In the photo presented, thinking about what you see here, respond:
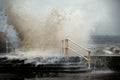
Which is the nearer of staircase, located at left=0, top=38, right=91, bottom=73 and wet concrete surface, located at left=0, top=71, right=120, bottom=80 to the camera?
wet concrete surface, located at left=0, top=71, right=120, bottom=80

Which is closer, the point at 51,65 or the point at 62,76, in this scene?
the point at 62,76

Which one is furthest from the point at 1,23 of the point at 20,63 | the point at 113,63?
the point at 113,63

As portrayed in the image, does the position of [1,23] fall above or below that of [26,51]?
above

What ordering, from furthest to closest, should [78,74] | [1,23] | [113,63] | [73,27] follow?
1. [1,23]
2. [73,27]
3. [113,63]
4. [78,74]

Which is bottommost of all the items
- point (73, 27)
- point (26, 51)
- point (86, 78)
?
point (86, 78)

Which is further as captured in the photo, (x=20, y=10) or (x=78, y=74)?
(x=20, y=10)

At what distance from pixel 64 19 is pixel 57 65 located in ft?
24.2

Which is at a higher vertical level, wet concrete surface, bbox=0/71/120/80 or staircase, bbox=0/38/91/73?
staircase, bbox=0/38/91/73

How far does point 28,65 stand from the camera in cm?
2031

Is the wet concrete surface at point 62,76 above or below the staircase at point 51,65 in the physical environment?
below

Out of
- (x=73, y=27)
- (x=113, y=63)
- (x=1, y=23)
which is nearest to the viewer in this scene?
(x=113, y=63)

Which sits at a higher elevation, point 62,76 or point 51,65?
point 51,65

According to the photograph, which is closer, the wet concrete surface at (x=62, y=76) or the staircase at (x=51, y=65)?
the wet concrete surface at (x=62, y=76)

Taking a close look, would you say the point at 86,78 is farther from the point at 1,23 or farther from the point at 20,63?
the point at 1,23
